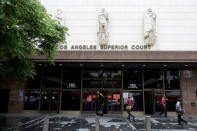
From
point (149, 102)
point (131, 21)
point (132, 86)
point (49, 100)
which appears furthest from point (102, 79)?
point (131, 21)

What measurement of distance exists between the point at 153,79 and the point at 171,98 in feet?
7.68

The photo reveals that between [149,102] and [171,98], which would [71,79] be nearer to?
[149,102]

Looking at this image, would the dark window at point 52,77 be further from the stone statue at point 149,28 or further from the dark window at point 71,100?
the stone statue at point 149,28

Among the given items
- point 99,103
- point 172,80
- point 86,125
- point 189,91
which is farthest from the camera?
point 172,80

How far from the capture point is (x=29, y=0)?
6.46 meters

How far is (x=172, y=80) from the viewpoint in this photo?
46.5 ft

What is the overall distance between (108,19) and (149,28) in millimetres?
4020

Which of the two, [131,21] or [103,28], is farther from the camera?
[131,21]

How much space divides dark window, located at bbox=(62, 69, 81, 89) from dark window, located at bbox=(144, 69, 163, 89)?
6562 millimetres

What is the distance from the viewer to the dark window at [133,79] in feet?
46.7

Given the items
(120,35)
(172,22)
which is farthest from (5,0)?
(172,22)

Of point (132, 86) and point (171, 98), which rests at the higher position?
point (132, 86)

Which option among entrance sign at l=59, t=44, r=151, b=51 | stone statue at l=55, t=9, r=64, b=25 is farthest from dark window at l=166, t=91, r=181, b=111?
stone statue at l=55, t=9, r=64, b=25

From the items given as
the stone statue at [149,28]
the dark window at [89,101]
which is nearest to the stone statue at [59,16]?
the dark window at [89,101]
